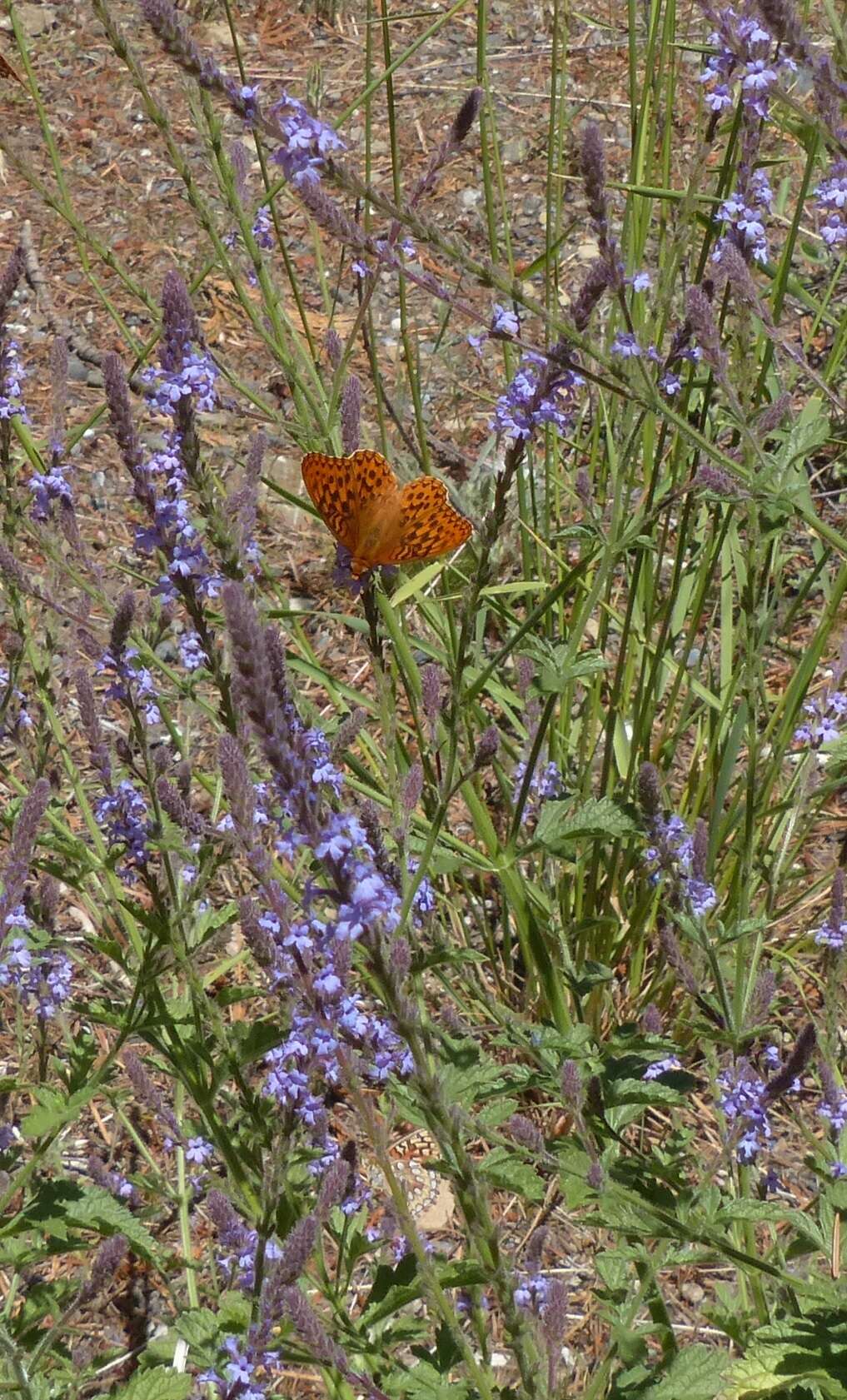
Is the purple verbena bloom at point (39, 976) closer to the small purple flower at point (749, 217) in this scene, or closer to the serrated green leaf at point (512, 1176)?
the serrated green leaf at point (512, 1176)

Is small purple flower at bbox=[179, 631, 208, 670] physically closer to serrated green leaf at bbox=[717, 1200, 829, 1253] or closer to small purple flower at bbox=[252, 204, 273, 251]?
small purple flower at bbox=[252, 204, 273, 251]

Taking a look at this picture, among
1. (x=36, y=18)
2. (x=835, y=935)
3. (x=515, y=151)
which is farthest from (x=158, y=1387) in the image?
(x=36, y=18)

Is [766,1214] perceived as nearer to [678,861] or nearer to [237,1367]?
[678,861]

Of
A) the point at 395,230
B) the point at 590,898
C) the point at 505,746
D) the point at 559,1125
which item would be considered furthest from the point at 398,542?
the point at 559,1125

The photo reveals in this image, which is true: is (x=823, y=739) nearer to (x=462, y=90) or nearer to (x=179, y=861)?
(x=179, y=861)

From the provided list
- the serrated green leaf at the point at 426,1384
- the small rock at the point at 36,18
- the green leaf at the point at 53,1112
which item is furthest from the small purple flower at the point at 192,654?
the small rock at the point at 36,18

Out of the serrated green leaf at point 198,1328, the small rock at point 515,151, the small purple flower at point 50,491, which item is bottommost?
the serrated green leaf at point 198,1328

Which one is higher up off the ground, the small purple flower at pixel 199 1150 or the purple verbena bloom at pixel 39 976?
the purple verbena bloom at pixel 39 976
